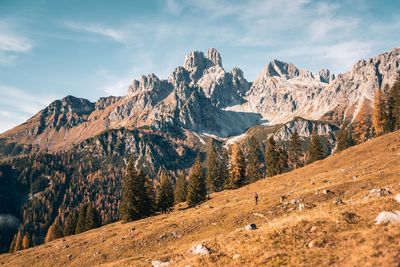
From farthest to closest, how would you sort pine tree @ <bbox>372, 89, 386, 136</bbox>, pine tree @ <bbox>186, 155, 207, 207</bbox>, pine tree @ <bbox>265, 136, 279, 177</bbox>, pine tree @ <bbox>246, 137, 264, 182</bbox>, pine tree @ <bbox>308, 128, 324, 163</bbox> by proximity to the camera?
pine tree @ <bbox>308, 128, 324, 163</bbox> < pine tree @ <bbox>246, 137, 264, 182</bbox> < pine tree @ <bbox>372, 89, 386, 136</bbox> < pine tree @ <bbox>265, 136, 279, 177</bbox> < pine tree @ <bbox>186, 155, 207, 207</bbox>

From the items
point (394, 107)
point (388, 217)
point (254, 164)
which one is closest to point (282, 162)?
point (254, 164)

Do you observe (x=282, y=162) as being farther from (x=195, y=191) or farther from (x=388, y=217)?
(x=388, y=217)

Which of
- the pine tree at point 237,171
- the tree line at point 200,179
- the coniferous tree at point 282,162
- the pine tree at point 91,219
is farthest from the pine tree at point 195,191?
the pine tree at point 91,219

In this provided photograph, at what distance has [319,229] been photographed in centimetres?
1920

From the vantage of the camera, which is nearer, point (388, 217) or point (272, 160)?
point (388, 217)

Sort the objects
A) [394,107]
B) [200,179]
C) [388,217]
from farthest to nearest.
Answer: [394,107] → [200,179] → [388,217]

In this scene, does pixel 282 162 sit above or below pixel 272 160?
below

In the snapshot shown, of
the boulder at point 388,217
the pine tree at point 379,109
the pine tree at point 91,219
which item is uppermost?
the pine tree at point 379,109

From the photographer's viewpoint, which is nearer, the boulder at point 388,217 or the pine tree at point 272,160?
the boulder at point 388,217

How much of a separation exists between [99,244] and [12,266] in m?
15.0

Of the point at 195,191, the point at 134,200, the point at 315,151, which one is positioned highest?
the point at 315,151

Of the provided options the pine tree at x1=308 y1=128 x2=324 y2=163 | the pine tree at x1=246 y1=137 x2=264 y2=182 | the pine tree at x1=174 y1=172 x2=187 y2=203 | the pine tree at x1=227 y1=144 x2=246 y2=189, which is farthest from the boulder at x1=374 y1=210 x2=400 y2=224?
the pine tree at x1=308 y1=128 x2=324 y2=163

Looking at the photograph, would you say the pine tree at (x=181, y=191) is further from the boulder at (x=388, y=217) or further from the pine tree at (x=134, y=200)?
the boulder at (x=388, y=217)

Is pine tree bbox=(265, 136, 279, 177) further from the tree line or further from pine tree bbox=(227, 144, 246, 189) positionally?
pine tree bbox=(227, 144, 246, 189)
